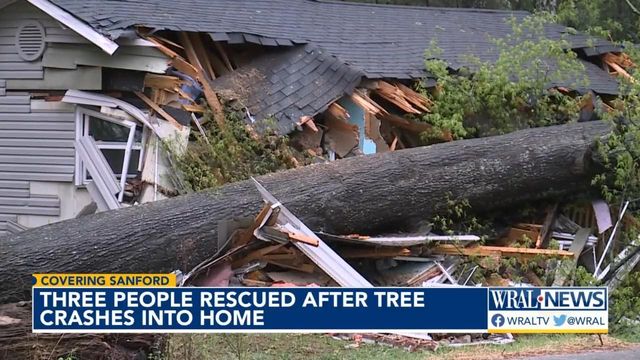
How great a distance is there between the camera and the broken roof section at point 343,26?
1205 cm

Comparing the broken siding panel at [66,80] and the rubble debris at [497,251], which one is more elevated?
the broken siding panel at [66,80]

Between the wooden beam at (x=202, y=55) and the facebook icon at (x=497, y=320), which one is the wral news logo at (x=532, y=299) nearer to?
the facebook icon at (x=497, y=320)

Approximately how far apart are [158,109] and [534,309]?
627 centimetres

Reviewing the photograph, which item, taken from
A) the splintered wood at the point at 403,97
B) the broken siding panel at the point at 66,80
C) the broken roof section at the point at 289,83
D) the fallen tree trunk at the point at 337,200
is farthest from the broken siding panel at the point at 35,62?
the splintered wood at the point at 403,97

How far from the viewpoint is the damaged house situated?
11.2 m

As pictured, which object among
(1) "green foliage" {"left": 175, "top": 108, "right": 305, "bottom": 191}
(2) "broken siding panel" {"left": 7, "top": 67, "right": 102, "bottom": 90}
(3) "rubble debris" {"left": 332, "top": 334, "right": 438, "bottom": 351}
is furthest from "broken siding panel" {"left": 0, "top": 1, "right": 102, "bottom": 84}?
(3) "rubble debris" {"left": 332, "top": 334, "right": 438, "bottom": 351}

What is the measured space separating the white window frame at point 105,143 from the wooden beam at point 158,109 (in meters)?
0.35

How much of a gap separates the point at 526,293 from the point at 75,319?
11.9 ft

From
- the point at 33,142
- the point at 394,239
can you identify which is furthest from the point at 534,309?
the point at 33,142

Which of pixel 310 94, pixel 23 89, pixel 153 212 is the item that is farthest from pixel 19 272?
pixel 310 94

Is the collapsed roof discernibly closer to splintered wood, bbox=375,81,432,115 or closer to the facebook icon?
splintered wood, bbox=375,81,432,115

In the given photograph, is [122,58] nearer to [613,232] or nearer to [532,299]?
[532,299]

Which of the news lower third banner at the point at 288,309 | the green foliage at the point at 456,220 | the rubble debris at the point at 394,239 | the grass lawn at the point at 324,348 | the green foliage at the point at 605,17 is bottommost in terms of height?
the grass lawn at the point at 324,348

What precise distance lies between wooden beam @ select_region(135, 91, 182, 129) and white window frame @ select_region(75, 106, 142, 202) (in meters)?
0.35
